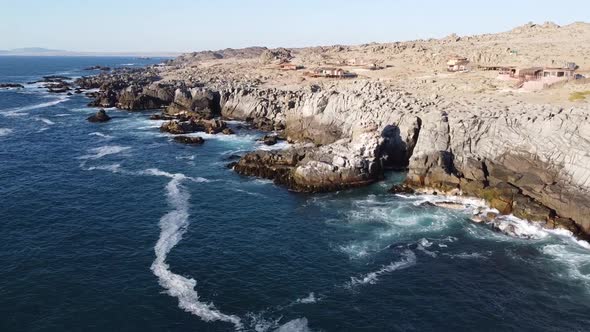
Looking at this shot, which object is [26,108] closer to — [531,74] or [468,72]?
[468,72]

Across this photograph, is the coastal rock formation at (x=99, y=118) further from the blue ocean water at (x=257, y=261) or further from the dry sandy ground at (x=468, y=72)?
the blue ocean water at (x=257, y=261)

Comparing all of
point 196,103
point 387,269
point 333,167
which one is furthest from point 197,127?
point 387,269

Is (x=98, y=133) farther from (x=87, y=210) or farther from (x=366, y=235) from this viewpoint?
(x=366, y=235)

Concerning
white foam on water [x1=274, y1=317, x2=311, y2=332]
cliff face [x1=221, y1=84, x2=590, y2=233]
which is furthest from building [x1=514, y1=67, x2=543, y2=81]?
white foam on water [x1=274, y1=317, x2=311, y2=332]

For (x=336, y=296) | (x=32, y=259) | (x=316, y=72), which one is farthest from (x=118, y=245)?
(x=316, y=72)

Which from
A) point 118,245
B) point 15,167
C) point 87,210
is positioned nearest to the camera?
point 118,245

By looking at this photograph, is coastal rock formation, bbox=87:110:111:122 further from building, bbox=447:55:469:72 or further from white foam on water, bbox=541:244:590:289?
white foam on water, bbox=541:244:590:289

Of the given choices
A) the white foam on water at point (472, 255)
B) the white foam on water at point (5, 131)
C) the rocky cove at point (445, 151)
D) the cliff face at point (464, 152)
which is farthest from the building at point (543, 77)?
the white foam on water at point (5, 131)
